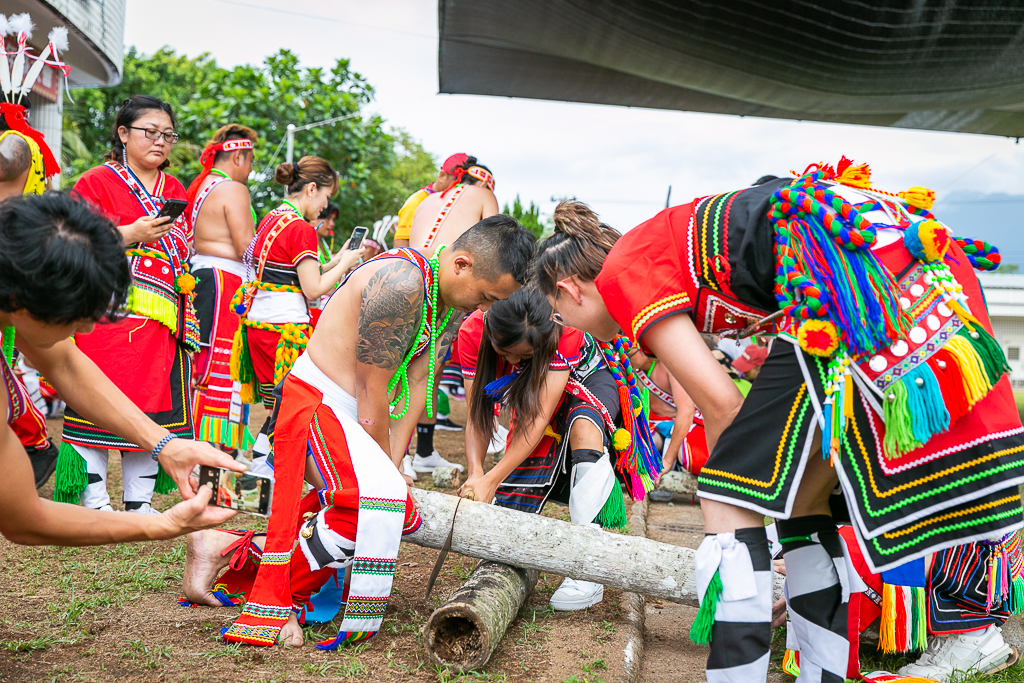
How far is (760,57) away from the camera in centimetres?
950

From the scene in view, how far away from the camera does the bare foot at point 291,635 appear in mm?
2566

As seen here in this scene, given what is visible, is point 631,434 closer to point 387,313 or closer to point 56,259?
point 387,313

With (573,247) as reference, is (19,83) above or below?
above

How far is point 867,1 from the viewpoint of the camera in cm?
771

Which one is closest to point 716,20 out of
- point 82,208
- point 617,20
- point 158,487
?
point 617,20

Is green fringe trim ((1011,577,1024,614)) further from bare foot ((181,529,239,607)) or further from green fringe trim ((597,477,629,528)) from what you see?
bare foot ((181,529,239,607))

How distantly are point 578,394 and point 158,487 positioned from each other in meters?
2.11

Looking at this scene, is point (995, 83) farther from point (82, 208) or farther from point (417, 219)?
point (82, 208)

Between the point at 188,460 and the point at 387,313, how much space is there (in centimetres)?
97

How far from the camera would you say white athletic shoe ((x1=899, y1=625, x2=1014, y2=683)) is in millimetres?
2449

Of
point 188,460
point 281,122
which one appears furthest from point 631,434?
point 281,122

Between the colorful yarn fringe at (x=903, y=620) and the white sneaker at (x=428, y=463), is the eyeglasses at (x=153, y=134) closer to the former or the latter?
the white sneaker at (x=428, y=463)

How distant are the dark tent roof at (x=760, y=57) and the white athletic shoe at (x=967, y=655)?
688 centimetres

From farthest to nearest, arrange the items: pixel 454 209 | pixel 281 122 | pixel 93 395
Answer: pixel 281 122, pixel 454 209, pixel 93 395
